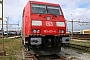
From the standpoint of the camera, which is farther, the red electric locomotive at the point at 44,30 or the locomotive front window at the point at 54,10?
the locomotive front window at the point at 54,10

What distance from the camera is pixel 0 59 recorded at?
332 inches

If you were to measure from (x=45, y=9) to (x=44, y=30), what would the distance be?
5.31 ft

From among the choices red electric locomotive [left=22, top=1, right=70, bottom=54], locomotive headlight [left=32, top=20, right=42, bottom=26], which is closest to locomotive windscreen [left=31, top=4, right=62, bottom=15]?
red electric locomotive [left=22, top=1, right=70, bottom=54]

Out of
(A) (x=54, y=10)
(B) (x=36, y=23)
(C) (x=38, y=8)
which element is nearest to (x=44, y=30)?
(B) (x=36, y=23)

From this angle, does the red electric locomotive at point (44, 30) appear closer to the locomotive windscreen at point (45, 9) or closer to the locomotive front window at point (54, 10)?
the locomotive windscreen at point (45, 9)

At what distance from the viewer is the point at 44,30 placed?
914 cm

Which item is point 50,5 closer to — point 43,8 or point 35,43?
point 43,8

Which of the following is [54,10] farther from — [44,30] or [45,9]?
[44,30]

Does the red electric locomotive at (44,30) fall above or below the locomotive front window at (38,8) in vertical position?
below

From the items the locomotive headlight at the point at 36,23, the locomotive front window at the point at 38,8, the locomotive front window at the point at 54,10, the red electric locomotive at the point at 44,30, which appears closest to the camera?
the red electric locomotive at the point at 44,30

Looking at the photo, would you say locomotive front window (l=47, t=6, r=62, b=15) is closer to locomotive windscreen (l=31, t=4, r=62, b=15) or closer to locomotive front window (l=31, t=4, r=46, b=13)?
locomotive windscreen (l=31, t=4, r=62, b=15)

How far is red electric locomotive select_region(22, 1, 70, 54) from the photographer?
8.88 metres

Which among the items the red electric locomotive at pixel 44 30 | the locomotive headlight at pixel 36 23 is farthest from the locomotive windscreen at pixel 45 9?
the locomotive headlight at pixel 36 23

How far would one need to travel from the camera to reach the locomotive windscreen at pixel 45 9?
9.77m
